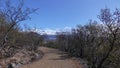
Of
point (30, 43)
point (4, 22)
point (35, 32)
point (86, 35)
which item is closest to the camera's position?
point (4, 22)

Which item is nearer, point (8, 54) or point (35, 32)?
point (8, 54)

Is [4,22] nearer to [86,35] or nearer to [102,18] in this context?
[102,18]

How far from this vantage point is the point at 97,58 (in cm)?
2747

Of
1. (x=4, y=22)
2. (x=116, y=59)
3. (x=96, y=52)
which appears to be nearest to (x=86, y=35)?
(x=96, y=52)

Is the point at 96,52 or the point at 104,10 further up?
the point at 104,10

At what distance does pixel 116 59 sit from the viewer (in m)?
24.4

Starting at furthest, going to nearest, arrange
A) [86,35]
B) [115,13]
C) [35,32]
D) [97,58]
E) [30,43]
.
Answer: [35,32], [30,43], [86,35], [97,58], [115,13]

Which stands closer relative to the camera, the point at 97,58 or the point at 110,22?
the point at 110,22

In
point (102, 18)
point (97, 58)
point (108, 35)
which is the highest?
point (102, 18)

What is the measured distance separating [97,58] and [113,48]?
411 cm

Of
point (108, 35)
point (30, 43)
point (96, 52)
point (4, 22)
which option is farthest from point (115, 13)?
point (30, 43)

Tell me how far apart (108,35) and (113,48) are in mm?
1444

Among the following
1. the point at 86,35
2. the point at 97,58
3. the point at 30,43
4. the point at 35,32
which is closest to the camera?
the point at 97,58

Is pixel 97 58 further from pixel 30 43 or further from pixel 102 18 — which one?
pixel 30 43
